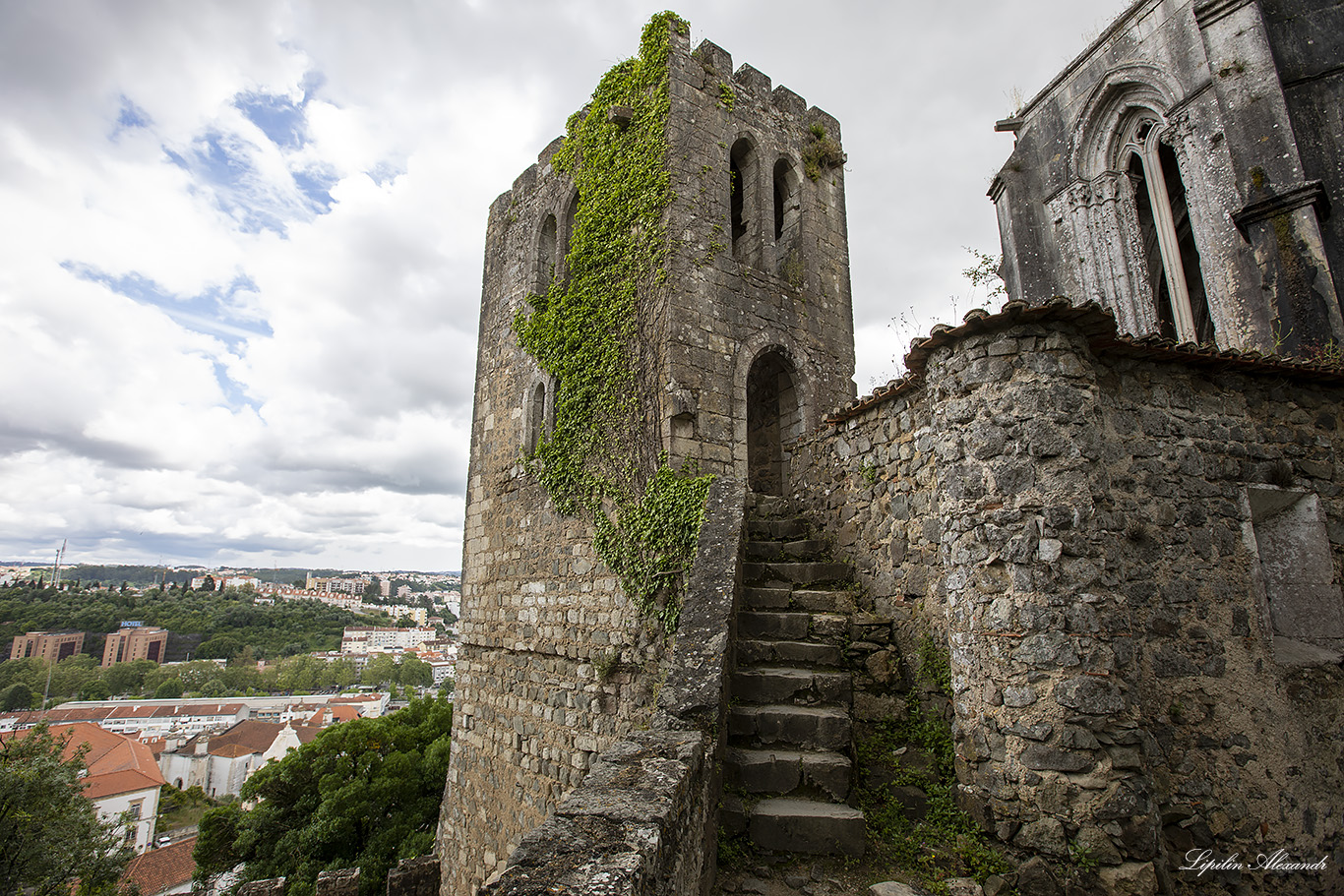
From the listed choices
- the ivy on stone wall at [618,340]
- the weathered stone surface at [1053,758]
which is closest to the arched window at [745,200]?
the ivy on stone wall at [618,340]

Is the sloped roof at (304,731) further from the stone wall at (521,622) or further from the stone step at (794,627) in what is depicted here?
the stone step at (794,627)

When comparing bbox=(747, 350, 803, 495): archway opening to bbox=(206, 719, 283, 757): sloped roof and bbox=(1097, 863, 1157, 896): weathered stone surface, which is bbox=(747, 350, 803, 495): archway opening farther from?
bbox=(206, 719, 283, 757): sloped roof

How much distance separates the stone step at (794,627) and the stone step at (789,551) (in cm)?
92

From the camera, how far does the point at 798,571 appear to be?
5.79m

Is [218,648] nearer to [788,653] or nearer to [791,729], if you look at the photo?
[788,653]

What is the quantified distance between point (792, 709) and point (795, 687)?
0.16 metres

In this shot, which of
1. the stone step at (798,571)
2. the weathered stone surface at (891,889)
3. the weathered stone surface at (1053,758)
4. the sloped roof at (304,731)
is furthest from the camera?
the sloped roof at (304,731)

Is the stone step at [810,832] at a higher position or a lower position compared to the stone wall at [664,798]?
lower

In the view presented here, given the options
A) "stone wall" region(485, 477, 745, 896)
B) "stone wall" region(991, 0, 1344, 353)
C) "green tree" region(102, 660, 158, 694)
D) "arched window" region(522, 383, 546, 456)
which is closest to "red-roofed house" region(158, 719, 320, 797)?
"green tree" region(102, 660, 158, 694)

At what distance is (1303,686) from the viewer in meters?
4.39

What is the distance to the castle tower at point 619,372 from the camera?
24.8 feet

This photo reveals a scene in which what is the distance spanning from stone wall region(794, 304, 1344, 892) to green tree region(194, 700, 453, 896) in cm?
1559

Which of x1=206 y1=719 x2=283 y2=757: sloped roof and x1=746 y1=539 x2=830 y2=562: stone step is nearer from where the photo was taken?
x1=746 y1=539 x2=830 y2=562: stone step

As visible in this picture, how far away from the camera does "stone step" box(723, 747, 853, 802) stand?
395cm
